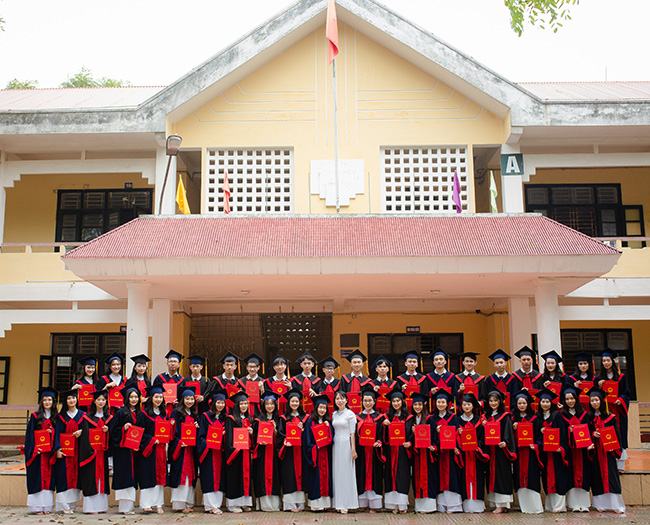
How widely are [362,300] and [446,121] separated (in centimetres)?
405

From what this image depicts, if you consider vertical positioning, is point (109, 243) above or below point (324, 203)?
below

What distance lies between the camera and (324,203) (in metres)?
13.8

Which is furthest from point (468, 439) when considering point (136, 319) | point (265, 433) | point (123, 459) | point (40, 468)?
point (136, 319)

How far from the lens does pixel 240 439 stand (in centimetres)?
891

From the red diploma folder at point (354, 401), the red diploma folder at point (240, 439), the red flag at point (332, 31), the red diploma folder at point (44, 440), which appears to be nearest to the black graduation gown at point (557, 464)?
the red diploma folder at point (354, 401)

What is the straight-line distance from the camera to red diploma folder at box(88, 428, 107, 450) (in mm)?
9023

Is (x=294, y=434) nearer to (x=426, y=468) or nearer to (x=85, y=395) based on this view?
(x=426, y=468)

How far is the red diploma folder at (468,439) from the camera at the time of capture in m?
8.86

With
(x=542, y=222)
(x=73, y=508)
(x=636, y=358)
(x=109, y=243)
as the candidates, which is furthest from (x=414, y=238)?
(x=636, y=358)

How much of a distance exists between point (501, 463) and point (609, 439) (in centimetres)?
137

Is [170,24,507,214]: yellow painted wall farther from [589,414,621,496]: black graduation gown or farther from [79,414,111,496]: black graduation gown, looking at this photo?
[79,414,111,496]: black graduation gown

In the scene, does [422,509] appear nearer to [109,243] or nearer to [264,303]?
[109,243]

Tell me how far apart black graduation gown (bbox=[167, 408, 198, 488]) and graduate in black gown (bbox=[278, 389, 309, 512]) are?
3.63 ft

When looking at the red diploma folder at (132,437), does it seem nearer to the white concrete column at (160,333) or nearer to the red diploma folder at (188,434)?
the red diploma folder at (188,434)
